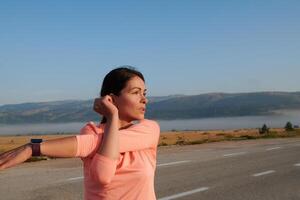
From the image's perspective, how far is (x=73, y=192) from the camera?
33.6 feet

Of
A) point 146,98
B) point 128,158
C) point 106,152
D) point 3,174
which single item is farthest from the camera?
point 3,174

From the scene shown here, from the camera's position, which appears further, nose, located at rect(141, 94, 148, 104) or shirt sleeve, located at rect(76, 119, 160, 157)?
nose, located at rect(141, 94, 148, 104)

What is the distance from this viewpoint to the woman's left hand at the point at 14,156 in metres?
2.03

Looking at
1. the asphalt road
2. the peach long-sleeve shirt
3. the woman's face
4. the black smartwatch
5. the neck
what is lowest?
the asphalt road

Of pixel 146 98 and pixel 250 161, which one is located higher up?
pixel 146 98

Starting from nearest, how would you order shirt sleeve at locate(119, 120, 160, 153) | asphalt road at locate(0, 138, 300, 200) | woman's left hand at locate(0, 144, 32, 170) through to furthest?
1. woman's left hand at locate(0, 144, 32, 170)
2. shirt sleeve at locate(119, 120, 160, 153)
3. asphalt road at locate(0, 138, 300, 200)

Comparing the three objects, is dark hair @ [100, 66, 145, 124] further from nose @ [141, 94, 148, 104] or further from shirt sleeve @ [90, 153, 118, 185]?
shirt sleeve @ [90, 153, 118, 185]

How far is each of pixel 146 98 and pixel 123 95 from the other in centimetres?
13

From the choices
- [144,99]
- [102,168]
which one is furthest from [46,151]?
[144,99]

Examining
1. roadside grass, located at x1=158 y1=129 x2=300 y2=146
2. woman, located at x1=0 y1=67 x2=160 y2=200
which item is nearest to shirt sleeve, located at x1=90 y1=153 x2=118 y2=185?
woman, located at x1=0 y1=67 x2=160 y2=200

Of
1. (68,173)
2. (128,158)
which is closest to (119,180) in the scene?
(128,158)

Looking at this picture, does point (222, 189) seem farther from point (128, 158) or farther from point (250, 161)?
point (128, 158)

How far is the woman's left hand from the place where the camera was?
2.03 meters

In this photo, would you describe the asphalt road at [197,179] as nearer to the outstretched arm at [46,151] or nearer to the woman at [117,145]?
the woman at [117,145]
